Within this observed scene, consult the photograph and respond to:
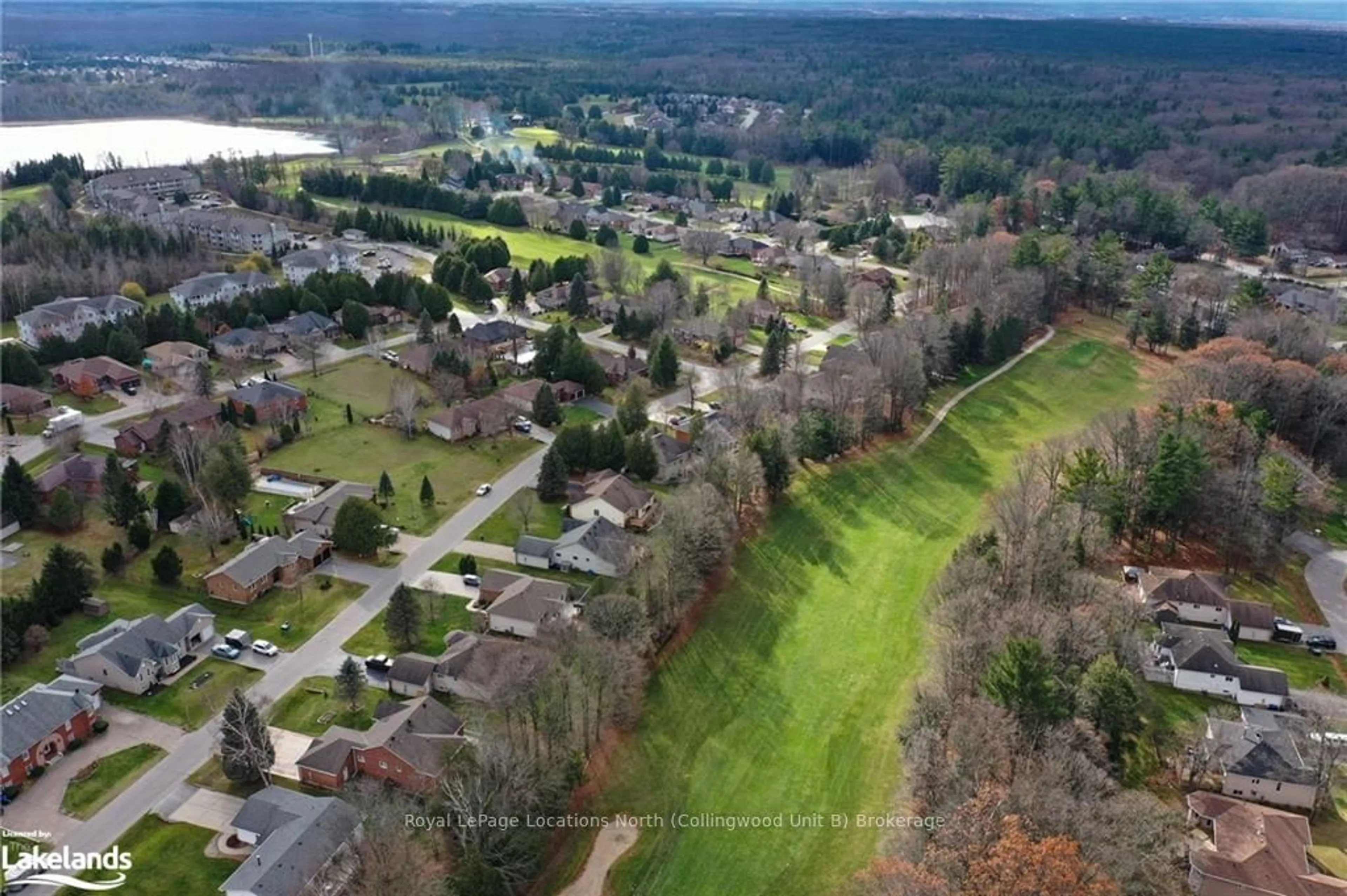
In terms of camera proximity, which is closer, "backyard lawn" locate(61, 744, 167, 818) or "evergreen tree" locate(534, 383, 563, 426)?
"backyard lawn" locate(61, 744, 167, 818)

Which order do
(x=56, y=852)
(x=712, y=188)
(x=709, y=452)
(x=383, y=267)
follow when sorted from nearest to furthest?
(x=56, y=852) < (x=709, y=452) < (x=383, y=267) < (x=712, y=188)

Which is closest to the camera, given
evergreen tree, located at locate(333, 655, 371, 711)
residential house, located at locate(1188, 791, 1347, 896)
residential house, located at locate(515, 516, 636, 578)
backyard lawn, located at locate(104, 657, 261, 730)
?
residential house, located at locate(1188, 791, 1347, 896)

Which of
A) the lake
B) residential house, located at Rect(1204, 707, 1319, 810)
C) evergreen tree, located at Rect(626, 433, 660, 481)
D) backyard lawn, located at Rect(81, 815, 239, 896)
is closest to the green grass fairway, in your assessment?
evergreen tree, located at Rect(626, 433, 660, 481)

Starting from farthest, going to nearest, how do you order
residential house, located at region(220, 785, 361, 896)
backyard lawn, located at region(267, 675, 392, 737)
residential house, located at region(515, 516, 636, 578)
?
residential house, located at region(515, 516, 636, 578) < backyard lawn, located at region(267, 675, 392, 737) < residential house, located at region(220, 785, 361, 896)

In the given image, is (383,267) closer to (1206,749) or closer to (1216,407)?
(1216,407)

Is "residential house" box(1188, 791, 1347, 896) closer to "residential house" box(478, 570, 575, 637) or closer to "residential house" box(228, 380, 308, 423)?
"residential house" box(478, 570, 575, 637)

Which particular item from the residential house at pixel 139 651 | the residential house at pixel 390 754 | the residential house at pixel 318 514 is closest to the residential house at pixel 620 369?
the residential house at pixel 318 514

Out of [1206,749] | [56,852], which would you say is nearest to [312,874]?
[56,852]
